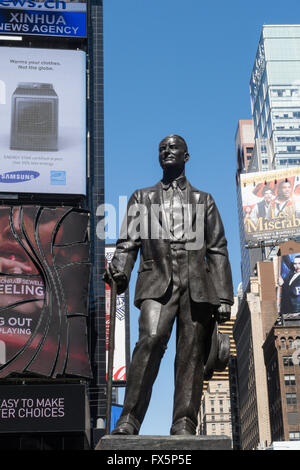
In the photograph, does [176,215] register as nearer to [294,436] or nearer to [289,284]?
[289,284]

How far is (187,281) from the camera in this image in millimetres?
8172

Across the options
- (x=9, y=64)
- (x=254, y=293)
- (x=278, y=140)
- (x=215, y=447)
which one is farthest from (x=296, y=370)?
(x=215, y=447)

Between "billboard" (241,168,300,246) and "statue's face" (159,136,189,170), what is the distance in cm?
8569

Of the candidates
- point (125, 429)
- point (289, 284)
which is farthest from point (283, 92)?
point (125, 429)

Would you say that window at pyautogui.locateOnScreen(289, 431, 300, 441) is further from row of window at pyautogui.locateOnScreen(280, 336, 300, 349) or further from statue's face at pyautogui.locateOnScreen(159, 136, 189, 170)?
statue's face at pyautogui.locateOnScreen(159, 136, 189, 170)

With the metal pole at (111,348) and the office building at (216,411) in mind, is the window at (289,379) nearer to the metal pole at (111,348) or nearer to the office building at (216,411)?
the office building at (216,411)

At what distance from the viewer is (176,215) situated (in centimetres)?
859

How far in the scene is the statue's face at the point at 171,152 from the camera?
8.75m

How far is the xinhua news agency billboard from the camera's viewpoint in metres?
45.2

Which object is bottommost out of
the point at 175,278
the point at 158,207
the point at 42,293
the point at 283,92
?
the point at 175,278

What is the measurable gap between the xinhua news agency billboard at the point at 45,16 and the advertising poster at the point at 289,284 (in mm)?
54204

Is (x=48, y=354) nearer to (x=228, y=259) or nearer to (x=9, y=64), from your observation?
(x=9, y=64)

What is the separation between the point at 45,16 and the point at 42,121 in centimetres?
832

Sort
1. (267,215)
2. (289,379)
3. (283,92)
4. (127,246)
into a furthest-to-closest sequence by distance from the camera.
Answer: (283,92) → (289,379) → (267,215) → (127,246)
